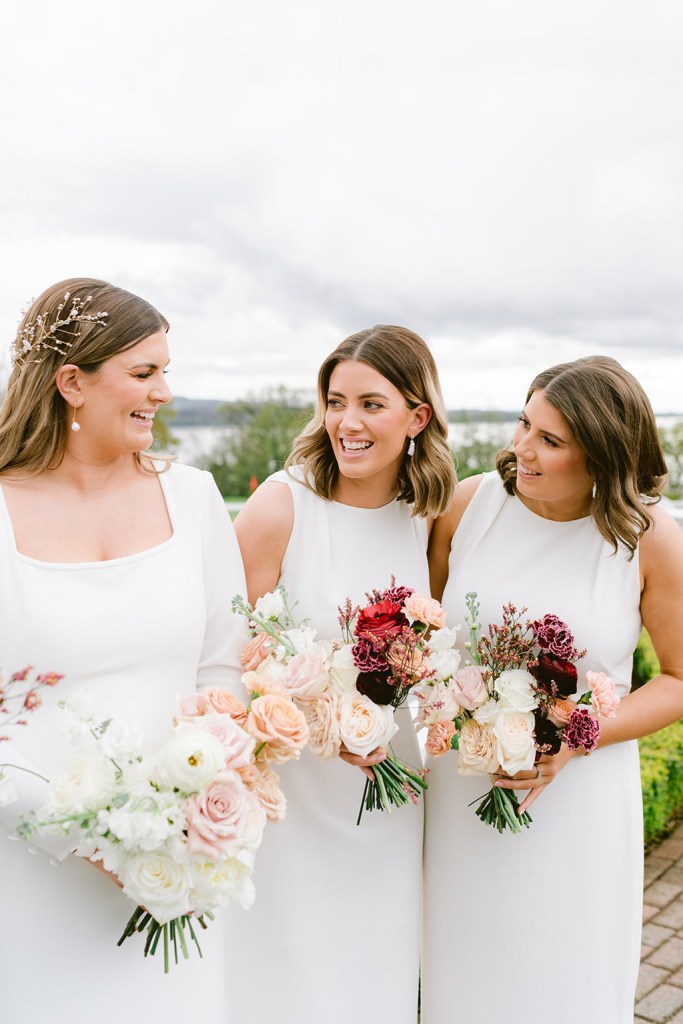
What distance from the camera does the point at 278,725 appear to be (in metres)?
2.06

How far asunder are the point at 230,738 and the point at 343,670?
1.49 feet

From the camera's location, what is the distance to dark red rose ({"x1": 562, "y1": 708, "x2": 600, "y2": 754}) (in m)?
2.37

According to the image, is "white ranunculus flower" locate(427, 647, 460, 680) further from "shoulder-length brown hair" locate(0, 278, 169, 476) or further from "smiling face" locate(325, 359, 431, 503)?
"shoulder-length brown hair" locate(0, 278, 169, 476)

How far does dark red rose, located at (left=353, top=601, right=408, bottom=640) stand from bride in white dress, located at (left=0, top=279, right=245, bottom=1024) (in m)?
0.46

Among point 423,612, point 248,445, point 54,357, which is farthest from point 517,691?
point 248,445

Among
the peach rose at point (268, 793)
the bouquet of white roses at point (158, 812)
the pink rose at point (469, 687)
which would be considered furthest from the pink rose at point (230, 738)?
the pink rose at point (469, 687)

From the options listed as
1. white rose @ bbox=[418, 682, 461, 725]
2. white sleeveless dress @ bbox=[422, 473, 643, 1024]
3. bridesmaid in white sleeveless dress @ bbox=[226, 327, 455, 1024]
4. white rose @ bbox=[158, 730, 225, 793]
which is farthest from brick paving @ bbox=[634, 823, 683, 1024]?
white rose @ bbox=[158, 730, 225, 793]

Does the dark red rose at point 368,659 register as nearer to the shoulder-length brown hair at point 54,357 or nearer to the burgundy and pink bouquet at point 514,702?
the burgundy and pink bouquet at point 514,702

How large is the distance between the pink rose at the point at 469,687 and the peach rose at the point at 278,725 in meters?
0.55

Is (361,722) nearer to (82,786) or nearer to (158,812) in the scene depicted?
(158,812)

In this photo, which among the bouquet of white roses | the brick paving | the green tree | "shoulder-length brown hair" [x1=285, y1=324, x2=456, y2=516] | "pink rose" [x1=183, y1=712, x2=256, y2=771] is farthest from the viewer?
the green tree

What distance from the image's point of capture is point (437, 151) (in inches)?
617

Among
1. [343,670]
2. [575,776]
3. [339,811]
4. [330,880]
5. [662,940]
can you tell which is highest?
[343,670]

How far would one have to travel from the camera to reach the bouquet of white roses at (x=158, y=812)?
176 centimetres
